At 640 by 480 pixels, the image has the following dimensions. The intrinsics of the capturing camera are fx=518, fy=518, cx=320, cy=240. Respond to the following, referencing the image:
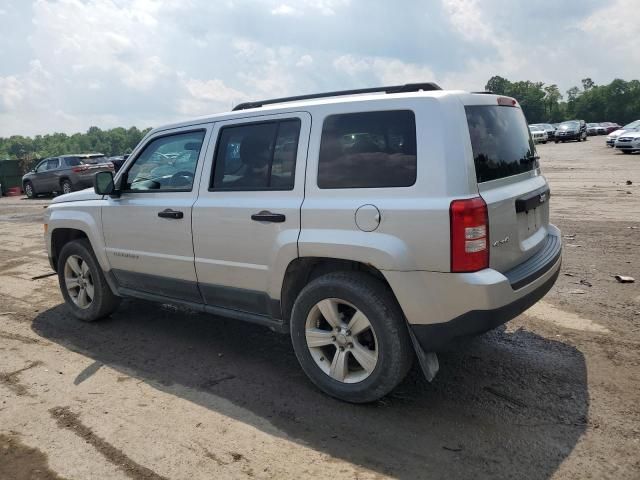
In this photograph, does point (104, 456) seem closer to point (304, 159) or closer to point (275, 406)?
point (275, 406)

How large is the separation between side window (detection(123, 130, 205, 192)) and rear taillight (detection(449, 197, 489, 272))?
90.0 inches

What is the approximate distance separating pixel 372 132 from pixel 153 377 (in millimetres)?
2523

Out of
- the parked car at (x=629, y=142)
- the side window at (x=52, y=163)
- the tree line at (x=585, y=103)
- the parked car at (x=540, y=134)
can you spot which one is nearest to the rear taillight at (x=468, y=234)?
the side window at (x=52, y=163)

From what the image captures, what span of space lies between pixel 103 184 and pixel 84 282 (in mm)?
1219

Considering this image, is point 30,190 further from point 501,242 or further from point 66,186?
point 501,242

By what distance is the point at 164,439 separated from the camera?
125 inches

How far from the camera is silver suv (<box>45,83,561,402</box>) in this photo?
3016 mm

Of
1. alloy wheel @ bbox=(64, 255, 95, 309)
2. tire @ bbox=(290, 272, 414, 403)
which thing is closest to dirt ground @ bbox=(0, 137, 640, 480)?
tire @ bbox=(290, 272, 414, 403)

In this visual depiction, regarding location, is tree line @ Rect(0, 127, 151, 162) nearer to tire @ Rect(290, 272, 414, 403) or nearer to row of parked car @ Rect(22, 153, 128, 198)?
row of parked car @ Rect(22, 153, 128, 198)

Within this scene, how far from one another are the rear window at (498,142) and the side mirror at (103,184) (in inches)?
129

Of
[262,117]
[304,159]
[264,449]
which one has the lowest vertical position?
[264,449]

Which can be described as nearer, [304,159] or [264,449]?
[264,449]

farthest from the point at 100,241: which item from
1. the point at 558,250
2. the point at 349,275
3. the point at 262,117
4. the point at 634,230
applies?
the point at 634,230

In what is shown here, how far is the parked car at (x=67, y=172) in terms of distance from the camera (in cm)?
2073
